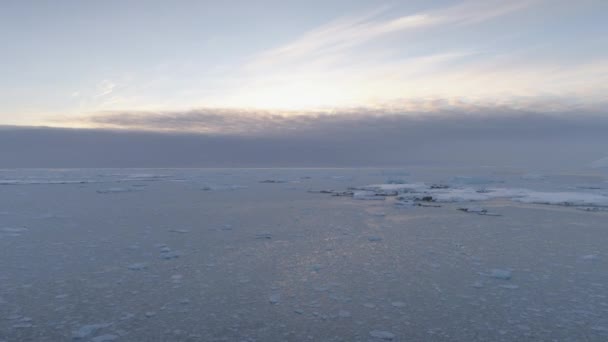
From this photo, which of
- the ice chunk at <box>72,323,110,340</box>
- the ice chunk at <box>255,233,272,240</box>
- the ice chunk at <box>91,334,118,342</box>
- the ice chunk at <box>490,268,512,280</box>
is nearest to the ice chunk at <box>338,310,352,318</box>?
the ice chunk at <box>91,334,118,342</box>

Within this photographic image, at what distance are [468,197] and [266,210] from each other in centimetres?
899

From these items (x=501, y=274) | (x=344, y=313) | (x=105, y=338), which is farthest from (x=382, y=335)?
(x=501, y=274)

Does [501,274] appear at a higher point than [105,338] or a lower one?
higher

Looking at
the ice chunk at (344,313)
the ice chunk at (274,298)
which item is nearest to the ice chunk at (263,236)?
the ice chunk at (274,298)

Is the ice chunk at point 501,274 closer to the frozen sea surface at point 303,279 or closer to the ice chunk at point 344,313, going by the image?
the frozen sea surface at point 303,279

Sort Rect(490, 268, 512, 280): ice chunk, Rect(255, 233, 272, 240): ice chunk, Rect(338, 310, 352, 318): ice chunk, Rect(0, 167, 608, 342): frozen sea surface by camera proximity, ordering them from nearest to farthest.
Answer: Rect(0, 167, 608, 342): frozen sea surface → Rect(338, 310, 352, 318): ice chunk → Rect(490, 268, 512, 280): ice chunk → Rect(255, 233, 272, 240): ice chunk

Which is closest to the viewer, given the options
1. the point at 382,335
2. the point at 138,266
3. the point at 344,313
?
the point at 382,335

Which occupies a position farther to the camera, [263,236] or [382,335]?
[263,236]

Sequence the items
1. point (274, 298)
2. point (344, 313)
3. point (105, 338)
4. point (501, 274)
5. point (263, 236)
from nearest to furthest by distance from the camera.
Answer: point (105, 338), point (344, 313), point (274, 298), point (501, 274), point (263, 236)

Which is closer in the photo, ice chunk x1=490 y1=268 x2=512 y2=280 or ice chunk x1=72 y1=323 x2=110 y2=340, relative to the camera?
ice chunk x1=72 y1=323 x2=110 y2=340

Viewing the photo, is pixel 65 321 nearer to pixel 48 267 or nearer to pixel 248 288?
pixel 248 288

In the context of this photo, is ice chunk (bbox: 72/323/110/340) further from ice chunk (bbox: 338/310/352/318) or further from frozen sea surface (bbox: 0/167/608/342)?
ice chunk (bbox: 338/310/352/318)

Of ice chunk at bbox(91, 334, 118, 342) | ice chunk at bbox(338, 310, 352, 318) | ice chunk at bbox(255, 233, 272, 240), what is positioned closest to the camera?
ice chunk at bbox(91, 334, 118, 342)

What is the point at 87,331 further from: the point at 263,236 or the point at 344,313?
the point at 263,236
